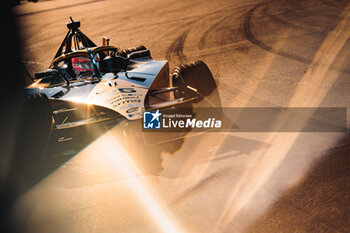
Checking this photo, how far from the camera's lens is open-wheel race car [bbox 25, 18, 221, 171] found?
3697mm

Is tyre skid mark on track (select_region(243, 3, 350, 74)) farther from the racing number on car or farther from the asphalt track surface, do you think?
the racing number on car

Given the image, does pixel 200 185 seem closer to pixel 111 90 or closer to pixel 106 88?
pixel 111 90

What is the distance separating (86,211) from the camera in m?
3.12

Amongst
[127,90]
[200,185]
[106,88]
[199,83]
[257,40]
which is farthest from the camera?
[257,40]

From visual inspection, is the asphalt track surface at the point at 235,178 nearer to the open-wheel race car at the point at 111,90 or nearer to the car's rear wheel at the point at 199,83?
the open-wheel race car at the point at 111,90

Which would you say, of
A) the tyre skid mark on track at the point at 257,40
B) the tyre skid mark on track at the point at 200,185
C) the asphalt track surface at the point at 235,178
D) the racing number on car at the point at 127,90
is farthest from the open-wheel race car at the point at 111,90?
the tyre skid mark on track at the point at 257,40

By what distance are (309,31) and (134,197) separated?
25.7 feet

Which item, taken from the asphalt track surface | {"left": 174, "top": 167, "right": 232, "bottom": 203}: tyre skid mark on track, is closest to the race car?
the asphalt track surface

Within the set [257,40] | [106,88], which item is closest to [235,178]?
[106,88]

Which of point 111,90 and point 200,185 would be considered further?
point 111,90

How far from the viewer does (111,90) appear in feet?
13.1

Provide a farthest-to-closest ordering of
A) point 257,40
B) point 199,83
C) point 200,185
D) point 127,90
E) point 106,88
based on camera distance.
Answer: point 257,40
point 199,83
point 106,88
point 127,90
point 200,185

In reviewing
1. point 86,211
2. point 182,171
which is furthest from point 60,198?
point 182,171

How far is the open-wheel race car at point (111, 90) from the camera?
3.70 m
